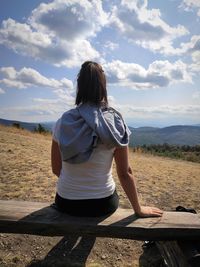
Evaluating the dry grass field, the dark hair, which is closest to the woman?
the dark hair

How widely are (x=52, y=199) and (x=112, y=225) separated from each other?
361 centimetres

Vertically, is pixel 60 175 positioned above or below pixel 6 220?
above

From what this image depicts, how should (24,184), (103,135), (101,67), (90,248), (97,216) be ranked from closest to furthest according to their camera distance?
(103,135)
(101,67)
(97,216)
(90,248)
(24,184)

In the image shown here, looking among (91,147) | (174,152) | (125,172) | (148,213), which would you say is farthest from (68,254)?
(174,152)

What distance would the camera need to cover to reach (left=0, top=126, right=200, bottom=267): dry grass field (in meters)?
3.98

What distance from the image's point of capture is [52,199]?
6289 millimetres

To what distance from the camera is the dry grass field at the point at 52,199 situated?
3.98 meters

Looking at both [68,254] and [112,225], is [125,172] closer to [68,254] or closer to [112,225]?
[112,225]

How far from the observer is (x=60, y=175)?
9.98 ft

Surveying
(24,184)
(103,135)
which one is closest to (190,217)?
(103,135)

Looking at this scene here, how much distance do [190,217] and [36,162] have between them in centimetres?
791

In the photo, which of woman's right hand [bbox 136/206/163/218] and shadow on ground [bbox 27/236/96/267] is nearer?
woman's right hand [bbox 136/206/163/218]

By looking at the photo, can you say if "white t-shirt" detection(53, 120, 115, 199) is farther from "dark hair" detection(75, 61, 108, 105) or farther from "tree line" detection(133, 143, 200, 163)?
"tree line" detection(133, 143, 200, 163)

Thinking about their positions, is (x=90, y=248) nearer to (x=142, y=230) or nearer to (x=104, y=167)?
(x=142, y=230)
